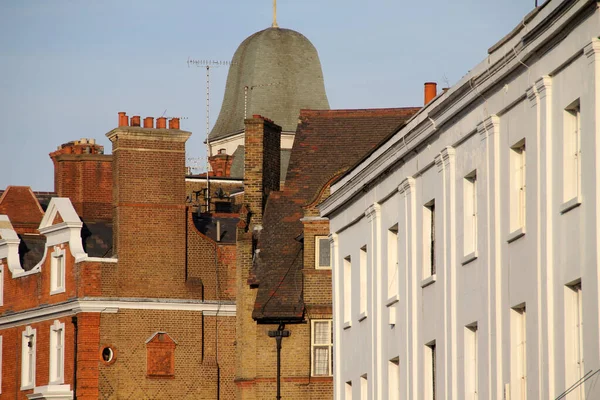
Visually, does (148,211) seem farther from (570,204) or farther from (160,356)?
(570,204)

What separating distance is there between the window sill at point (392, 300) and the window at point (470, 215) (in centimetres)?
576

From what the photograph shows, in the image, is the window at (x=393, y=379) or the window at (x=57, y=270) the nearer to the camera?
the window at (x=393, y=379)

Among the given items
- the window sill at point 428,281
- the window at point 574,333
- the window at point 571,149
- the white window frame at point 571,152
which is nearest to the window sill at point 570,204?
the white window frame at point 571,152

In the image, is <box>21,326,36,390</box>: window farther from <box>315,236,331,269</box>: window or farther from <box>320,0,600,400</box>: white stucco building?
<box>320,0,600,400</box>: white stucco building

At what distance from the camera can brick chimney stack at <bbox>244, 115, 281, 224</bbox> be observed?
57594 mm

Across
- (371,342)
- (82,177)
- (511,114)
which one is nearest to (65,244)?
(82,177)

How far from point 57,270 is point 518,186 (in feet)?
121

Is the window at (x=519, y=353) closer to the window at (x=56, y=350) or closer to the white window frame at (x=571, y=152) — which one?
the white window frame at (x=571, y=152)

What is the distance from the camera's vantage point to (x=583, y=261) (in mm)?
26625

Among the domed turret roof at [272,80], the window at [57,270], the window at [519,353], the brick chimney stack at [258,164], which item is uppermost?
the domed turret roof at [272,80]

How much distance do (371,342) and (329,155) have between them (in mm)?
16160

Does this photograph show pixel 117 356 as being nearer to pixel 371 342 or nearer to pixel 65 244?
pixel 65 244

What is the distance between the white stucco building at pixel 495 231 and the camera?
27047mm

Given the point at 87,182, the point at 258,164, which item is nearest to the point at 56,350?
the point at 87,182
